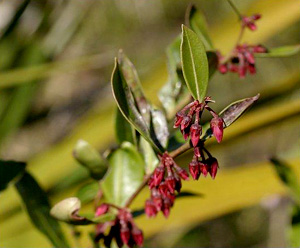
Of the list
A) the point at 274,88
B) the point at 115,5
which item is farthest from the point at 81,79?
the point at 274,88

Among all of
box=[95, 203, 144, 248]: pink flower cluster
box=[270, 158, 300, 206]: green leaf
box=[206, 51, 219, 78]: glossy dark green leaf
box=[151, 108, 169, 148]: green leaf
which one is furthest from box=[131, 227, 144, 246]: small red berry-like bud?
box=[270, 158, 300, 206]: green leaf

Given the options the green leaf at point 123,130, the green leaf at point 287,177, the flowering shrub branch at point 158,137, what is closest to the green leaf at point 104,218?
the flowering shrub branch at point 158,137

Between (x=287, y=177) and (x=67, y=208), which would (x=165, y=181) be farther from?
(x=287, y=177)

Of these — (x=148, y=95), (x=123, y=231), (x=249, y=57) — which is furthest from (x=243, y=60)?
(x=148, y=95)

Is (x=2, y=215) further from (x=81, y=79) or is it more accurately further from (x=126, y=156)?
(x=81, y=79)

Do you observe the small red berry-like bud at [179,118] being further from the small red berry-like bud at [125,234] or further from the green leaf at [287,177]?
the green leaf at [287,177]
